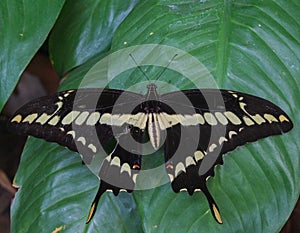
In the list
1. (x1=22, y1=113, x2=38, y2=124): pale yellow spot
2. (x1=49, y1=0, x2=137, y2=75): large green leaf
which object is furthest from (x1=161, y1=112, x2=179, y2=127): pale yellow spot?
(x1=49, y1=0, x2=137, y2=75): large green leaf

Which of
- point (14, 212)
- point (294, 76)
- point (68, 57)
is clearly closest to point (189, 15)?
point (294, 76)

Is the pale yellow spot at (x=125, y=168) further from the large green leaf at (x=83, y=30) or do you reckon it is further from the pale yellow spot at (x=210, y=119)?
the large green leaf at (x=83, y=30)

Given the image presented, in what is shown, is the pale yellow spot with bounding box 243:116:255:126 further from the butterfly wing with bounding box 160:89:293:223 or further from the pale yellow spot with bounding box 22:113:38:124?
the pale yellow spot with bounding box 22:113:38:124

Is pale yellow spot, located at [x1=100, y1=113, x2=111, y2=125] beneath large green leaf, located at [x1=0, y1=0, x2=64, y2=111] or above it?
beneath

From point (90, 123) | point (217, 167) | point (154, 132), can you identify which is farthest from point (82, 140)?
point (217, 167)

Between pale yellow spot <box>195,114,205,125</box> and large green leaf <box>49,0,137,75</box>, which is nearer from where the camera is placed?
pale yellow spot <box>195,114,205,125</box>

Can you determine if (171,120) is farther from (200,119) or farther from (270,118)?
(270,118)
